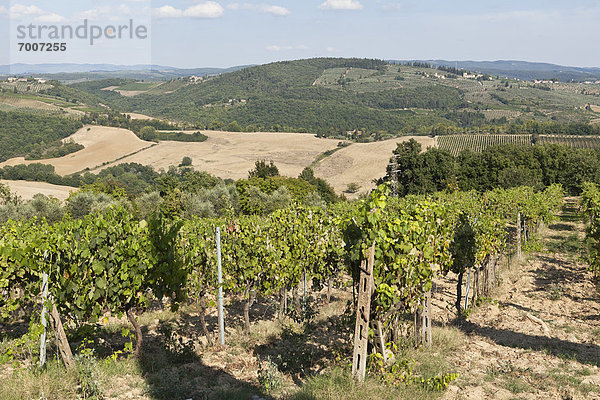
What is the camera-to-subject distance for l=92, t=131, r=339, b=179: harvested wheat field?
91250mm

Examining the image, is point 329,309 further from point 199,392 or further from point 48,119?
point 48,119

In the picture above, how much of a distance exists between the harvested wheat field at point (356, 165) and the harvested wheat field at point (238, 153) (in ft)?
19.5

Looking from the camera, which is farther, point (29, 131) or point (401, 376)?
point (29, 131)

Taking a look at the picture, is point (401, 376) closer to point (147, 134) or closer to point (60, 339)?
point (60, 339)

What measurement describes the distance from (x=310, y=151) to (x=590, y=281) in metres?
94.3

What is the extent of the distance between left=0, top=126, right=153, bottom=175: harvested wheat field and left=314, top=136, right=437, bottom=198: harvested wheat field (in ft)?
170

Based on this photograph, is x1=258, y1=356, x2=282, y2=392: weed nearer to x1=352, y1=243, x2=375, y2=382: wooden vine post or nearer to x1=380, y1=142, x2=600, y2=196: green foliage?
x1=352, y1=243, x2=375, y2=382: wooden vine post

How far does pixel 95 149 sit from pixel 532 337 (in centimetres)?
11453

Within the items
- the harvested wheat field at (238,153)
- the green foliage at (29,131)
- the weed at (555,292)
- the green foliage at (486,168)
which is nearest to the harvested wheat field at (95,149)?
the green foliage at (29,131)

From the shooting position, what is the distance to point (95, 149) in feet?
348

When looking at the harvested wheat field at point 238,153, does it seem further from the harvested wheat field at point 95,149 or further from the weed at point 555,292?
the weed at point 555,292

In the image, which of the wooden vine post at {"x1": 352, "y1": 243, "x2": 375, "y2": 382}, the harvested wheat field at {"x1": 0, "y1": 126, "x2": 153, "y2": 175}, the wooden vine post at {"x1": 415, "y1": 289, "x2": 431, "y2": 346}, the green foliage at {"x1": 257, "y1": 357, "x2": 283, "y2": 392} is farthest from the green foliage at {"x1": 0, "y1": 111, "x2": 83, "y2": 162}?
the wooden vine post at {"x1": 352, "y1": 243, "x2": 375, "y2": 382}

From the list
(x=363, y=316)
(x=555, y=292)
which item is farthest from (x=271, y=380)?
(x=555, y=292)

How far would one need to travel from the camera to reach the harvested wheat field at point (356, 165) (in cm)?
7869
